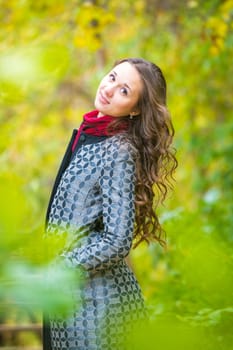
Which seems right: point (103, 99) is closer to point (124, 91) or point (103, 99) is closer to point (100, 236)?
point (124, 91)

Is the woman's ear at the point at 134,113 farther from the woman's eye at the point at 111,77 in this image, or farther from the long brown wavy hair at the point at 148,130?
the woman's eye at the point at 111,77

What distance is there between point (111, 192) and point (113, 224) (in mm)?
86

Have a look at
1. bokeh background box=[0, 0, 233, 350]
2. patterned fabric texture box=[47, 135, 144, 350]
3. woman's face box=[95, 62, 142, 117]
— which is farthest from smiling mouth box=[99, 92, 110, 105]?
bokeh background box=[0, 0, 233, 350]

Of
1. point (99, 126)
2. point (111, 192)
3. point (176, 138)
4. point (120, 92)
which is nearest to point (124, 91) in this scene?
point (120, 92)

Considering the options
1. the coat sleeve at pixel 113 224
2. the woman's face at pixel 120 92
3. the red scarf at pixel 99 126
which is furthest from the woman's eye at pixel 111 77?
the coat sleeve at pixel 113 224

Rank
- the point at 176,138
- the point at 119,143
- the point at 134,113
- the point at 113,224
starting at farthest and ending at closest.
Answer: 1. the point at 176,138
2. the point at 134,113
3. the point at 119,143
4. the point at 113,224

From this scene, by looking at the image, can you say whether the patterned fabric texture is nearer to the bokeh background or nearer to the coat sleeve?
the coat sleeve

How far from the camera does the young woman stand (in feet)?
6.64

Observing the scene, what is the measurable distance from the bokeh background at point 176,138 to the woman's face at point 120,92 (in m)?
0.34

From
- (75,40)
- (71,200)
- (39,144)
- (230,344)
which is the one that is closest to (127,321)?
(71,200)

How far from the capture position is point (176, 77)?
24.9 ft

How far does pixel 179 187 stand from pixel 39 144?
211cm

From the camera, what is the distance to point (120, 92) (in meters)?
2.16

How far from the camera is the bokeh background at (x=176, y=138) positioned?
0.50 metres
